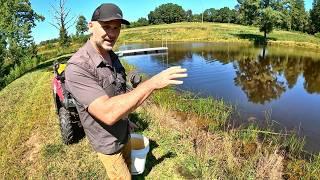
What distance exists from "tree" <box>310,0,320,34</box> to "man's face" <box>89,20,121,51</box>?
66179 millimetres

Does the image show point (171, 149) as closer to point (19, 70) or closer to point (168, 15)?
point (19, 70)

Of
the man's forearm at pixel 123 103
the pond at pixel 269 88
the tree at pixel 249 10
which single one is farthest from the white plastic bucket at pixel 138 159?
the tree at pixel 249 10

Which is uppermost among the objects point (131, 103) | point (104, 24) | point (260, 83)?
point (104, 24)

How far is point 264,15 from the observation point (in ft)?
153

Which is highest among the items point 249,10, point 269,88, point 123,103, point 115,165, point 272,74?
point 249,10

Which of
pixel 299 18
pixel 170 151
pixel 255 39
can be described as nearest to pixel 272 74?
pixel 170 151

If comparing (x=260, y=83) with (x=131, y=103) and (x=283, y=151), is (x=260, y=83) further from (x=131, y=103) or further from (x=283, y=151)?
(x=131, y=103)

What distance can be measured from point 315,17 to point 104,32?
68323mm

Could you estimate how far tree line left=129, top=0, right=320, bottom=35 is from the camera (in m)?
47.3

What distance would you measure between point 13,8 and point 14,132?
2558 cm

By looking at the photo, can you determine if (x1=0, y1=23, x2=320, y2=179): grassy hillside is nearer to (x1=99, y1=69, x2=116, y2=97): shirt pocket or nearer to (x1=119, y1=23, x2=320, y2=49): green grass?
(x1=99, y1=69, x2=116, y2=97): shirt pocket

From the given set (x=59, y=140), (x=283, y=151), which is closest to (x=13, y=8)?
(x=59, y=140)

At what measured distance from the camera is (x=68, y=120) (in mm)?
7434

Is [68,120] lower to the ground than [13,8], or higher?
lower
